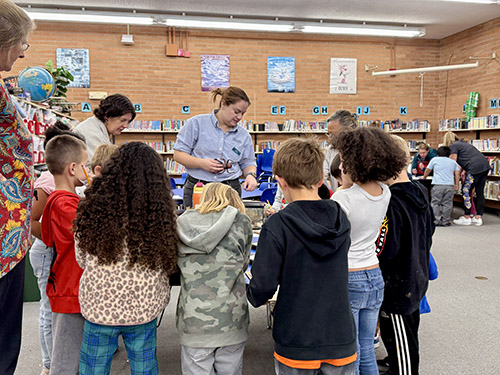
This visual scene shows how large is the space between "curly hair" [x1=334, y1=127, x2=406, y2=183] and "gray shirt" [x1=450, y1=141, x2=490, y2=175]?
19.6 feet

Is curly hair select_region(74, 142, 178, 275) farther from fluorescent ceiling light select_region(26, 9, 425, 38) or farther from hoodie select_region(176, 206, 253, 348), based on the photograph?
fluorescent ceiling light select_region(26, 9, 425, 38)

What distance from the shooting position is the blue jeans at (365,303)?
1.68m

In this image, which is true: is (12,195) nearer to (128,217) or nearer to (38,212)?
(128,217)

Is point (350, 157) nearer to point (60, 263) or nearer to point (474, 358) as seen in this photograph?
point (60, 263)

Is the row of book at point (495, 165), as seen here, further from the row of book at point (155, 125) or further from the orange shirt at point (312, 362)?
the orange shirt at point (312, 362)

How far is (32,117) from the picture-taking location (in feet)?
11.7

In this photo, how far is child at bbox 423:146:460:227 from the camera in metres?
6.72

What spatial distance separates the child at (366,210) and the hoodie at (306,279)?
10.1 inches

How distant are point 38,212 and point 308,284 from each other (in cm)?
135

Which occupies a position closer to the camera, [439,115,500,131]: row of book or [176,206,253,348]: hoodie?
[176,206,253,348]: hoodie

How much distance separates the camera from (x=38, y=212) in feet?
6.38

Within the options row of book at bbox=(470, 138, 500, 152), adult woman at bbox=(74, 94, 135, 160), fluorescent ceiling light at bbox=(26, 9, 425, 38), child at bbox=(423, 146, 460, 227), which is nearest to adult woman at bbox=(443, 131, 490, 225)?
child at bbox=(423, 146, 460, 227)

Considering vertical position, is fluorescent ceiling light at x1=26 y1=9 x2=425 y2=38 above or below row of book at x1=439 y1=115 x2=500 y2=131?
above

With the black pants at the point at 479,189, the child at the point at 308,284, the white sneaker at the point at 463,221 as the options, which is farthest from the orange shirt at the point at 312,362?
the black pants at the point at 479,189
